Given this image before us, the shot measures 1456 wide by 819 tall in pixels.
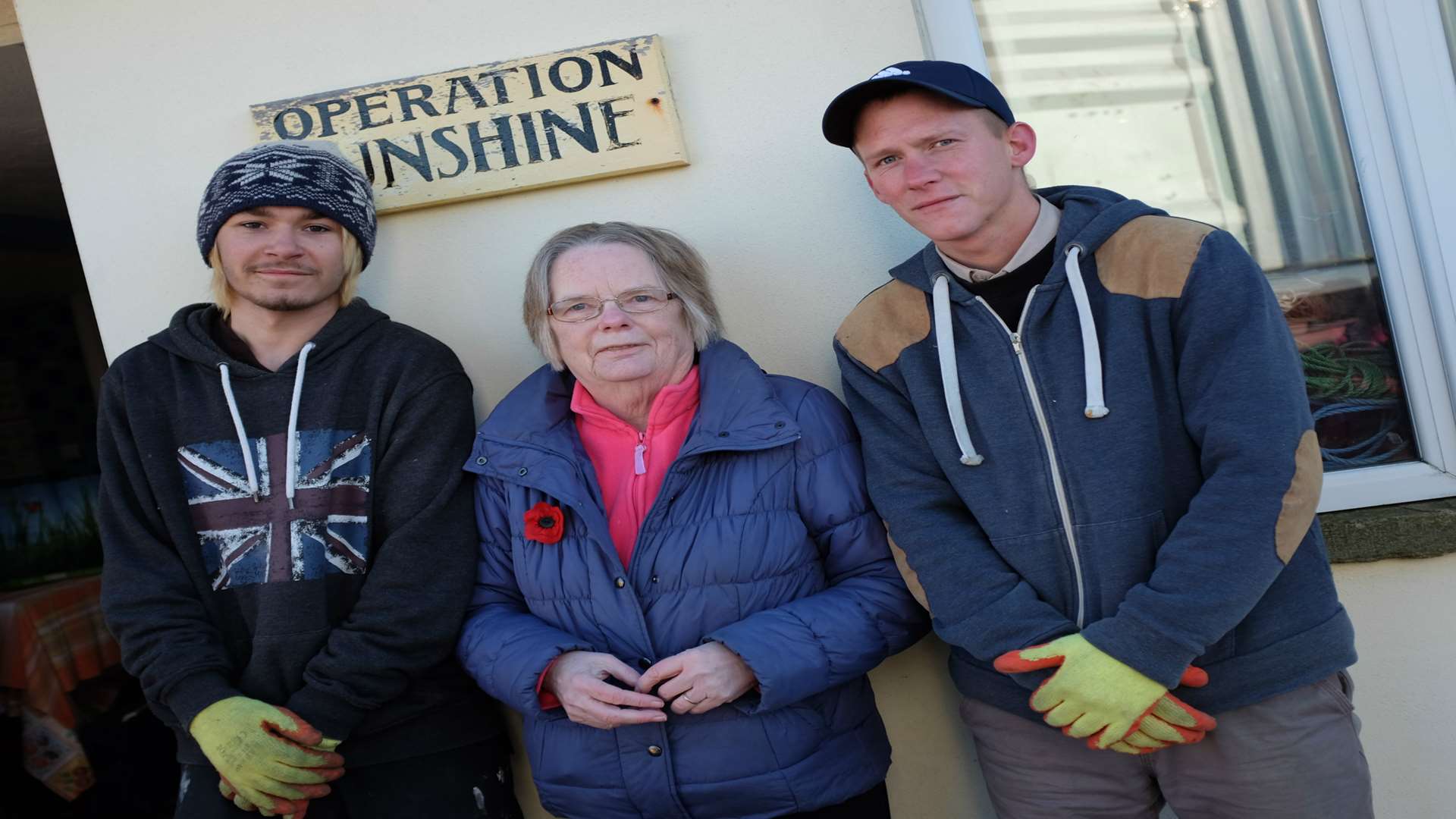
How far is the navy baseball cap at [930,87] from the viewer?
173 centimetres

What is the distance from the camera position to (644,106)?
2277 mm

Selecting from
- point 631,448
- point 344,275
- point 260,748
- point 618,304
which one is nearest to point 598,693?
point 631,448

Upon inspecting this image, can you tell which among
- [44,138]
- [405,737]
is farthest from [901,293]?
[44,138]

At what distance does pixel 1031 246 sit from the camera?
177 centimetres

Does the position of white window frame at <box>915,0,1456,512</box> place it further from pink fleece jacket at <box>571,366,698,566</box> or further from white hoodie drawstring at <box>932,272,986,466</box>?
pink fleece jacket at <box>571,366,698,566</box>

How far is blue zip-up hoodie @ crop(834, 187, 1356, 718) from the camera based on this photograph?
1.50 m

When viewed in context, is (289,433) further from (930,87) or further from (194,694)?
(930,87)

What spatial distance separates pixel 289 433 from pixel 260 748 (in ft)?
1.97

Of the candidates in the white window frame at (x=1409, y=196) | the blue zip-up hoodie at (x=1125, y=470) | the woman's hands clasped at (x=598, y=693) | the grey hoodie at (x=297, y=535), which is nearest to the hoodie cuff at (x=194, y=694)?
the grey hoodie at (x=297, y=535)

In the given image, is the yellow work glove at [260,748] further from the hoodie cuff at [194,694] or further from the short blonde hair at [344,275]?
the short blonde hair at [344,275]

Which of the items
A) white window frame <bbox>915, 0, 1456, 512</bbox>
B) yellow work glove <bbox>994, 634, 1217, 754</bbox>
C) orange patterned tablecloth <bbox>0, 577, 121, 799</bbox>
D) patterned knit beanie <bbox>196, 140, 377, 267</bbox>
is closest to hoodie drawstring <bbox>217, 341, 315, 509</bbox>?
patterned knit beanie <bbox>196, 140, 377, 267</bbox>

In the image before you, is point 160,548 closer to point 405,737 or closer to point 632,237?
point 405,737

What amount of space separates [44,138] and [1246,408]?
12.1ft

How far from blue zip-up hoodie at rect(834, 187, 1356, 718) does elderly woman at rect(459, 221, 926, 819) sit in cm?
19
